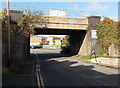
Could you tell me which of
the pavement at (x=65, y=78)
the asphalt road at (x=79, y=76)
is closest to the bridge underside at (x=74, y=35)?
the asphalt road at (x=79, y=76)

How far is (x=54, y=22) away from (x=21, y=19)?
6835 mm

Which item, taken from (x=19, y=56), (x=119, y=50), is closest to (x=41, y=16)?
(x=19, y=56)

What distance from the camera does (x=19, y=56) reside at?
69.4ft

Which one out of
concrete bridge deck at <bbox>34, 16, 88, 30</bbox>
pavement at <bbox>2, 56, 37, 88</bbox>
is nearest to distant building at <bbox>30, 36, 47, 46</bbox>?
concrete bridge deck at <bbox>34, 16, 88, 30</bbox>

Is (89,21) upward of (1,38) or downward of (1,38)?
upward

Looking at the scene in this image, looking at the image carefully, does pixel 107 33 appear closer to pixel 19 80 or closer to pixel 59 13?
pixel 59 13

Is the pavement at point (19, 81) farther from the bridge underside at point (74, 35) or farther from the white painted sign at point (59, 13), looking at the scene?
the bridge underside at point (74, 35)

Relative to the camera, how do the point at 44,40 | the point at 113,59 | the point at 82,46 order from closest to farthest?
the point at 113,59, the point at 82,46, the point at 44,40

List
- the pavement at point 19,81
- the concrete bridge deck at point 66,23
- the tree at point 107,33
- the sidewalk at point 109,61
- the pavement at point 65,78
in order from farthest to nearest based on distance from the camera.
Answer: the concrete bridge deck at point 66,23 → the tree at point 107,33 → the sidewalk at point 109,61 → the pavement at point 65,78 → the pavement at point 19,81

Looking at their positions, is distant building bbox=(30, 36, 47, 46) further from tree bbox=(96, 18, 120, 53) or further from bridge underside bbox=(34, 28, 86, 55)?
tree bbox=(96, 18, 120, 53)

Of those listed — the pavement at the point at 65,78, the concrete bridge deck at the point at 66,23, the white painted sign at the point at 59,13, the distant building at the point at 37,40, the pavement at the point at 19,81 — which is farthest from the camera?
the distant building at the point at 37,40

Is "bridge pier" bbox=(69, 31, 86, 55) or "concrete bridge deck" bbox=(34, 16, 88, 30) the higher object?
"concrete bridge deck" bbox=(34, 16, 88, 30)

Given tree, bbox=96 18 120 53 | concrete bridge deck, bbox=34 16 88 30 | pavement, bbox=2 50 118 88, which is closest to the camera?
pavement, bbox=2 50 118 88

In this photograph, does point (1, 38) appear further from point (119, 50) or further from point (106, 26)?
point (119, 50)
